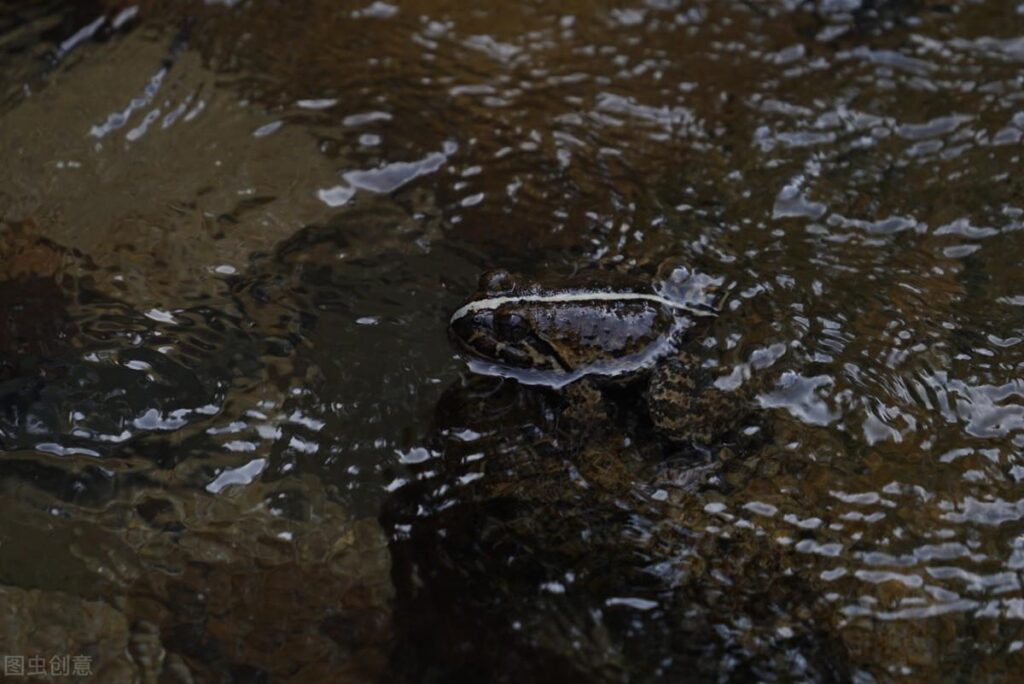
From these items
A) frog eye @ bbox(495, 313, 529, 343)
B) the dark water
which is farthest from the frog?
the dark water

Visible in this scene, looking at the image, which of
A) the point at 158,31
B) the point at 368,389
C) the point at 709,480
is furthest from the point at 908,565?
the point at 158,31

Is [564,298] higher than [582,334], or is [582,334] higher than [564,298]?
[564,298]

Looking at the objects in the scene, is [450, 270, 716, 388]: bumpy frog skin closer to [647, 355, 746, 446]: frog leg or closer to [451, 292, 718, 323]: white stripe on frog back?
[451, 292, 718, 323]: white stripe on frog back

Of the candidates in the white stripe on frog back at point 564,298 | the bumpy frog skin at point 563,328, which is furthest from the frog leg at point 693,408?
the white stripe on frog back at point 564,298

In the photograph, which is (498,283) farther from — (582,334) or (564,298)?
(582,334)

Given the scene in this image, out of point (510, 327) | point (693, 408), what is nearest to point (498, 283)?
point (510, 327)

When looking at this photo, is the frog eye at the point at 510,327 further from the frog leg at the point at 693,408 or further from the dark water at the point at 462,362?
the frog leg at the point at 693,408
